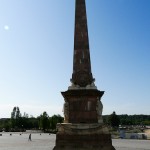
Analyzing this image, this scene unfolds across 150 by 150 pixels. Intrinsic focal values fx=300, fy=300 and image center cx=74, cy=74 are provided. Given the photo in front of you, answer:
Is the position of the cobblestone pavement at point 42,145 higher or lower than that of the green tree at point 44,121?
lower

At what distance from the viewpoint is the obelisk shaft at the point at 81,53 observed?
1714cm

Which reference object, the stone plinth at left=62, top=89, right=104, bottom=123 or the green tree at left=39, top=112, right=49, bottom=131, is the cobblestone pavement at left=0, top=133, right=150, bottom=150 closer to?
the stone plinth at left=62, top=89, right=104, bottom=123

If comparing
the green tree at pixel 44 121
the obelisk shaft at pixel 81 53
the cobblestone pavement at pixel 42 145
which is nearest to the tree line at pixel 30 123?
the green tree at pixel 44 121

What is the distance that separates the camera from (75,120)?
52.4 ft

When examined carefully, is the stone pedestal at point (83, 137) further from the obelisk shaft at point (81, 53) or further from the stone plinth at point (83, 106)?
the obelisk shaft at point (81, 53)

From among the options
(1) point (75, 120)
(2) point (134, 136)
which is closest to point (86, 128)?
(1) point (75, 120)

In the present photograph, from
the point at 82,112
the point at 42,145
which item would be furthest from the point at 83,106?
the point at 42,145

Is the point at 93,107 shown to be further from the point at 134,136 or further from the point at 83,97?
the point at 134,136

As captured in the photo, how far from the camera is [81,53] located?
57.4 ft

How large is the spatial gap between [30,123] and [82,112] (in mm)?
113897

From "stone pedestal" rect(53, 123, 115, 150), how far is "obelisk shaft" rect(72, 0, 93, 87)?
257cm

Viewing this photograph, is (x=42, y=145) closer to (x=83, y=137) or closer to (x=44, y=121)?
(x=83, y=137)

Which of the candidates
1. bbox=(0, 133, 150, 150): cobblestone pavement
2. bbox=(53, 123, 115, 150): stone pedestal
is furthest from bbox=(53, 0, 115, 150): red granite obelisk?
bbox=(0, 133, 150, 150): cobblestone pavement

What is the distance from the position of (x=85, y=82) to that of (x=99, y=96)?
121cm
